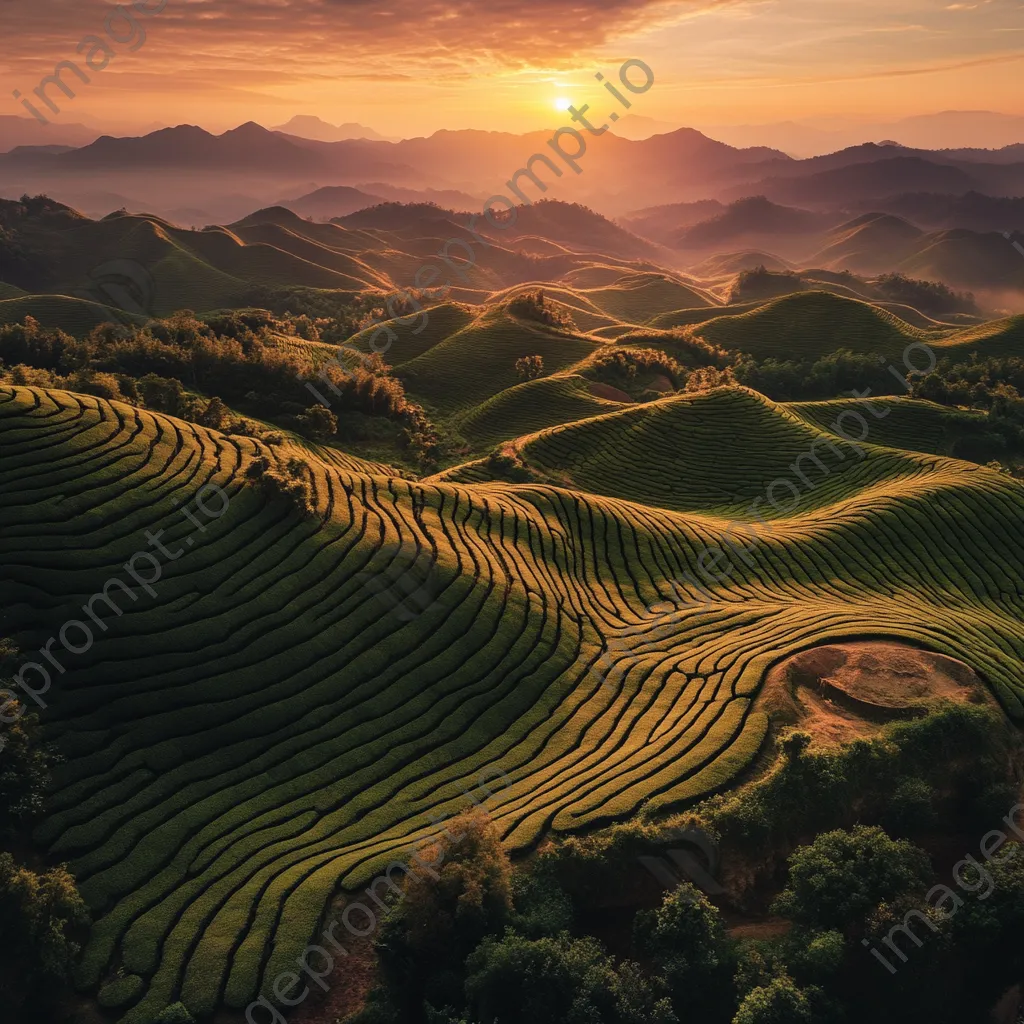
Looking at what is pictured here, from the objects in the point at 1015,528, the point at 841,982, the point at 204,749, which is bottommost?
the point at 841,982

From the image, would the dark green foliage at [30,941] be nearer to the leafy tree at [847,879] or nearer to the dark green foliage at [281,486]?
the dark green foliage at [281,486]

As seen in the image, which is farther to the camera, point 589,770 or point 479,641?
point 479,641

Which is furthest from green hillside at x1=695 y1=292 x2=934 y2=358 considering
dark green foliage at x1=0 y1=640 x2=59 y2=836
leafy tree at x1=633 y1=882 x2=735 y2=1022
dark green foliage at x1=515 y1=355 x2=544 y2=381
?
dark green foliage at x1=0 y1=640 x2=59 y2=836

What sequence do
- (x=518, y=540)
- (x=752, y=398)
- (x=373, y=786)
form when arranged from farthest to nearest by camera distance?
(x=752, y=398), (x=518, y=540), (x=373, y=786)

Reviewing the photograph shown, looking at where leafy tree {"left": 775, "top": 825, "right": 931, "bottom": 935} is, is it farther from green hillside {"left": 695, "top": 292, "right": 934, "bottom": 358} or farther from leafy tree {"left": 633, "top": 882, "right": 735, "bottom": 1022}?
green hillside {"left": 695, "top": 292, "right": 934, "bottom": 358}

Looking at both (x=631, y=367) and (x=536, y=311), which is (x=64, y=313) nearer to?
(x=536, y=311)

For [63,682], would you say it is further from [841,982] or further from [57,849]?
[841,982]

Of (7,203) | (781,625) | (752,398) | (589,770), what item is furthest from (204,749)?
(7,203)

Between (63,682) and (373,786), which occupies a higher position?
(63,682)

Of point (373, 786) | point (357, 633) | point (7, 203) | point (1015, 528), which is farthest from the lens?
point (7, 203)
